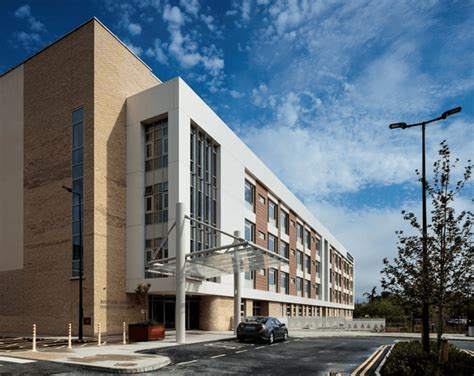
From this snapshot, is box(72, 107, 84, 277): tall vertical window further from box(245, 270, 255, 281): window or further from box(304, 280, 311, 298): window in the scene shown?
box(304, 280, 311, 298): window

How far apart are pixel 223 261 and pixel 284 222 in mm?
28232

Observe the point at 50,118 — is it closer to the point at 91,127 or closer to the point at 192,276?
the point at 91,127

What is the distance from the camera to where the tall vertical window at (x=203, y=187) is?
31.6 meters

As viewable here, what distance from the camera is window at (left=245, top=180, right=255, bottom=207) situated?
4199 cm

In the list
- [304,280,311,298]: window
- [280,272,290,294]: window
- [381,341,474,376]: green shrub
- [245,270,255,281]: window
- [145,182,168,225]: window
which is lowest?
[304,280,311,298]: window

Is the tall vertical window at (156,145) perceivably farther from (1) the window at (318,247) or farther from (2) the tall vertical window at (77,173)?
(1) the window at (318,247)

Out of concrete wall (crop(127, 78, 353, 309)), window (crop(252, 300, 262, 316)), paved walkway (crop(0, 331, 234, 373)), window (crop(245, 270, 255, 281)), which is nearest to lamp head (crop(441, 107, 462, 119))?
paved walkway (crop(0, 331, 234, 373))

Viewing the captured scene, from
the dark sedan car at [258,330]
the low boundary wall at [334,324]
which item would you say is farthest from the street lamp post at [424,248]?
the low boundary wall at [334,324]

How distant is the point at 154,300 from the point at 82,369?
63.0ft

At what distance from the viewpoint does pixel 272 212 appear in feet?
162

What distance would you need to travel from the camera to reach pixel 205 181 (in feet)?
110

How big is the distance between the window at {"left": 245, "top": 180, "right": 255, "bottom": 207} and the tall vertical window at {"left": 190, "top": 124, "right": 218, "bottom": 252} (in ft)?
22.8

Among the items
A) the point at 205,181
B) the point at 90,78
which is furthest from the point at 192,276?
the point at 90,78

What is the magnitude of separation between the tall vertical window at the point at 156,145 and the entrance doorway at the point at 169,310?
8835 millimetres
